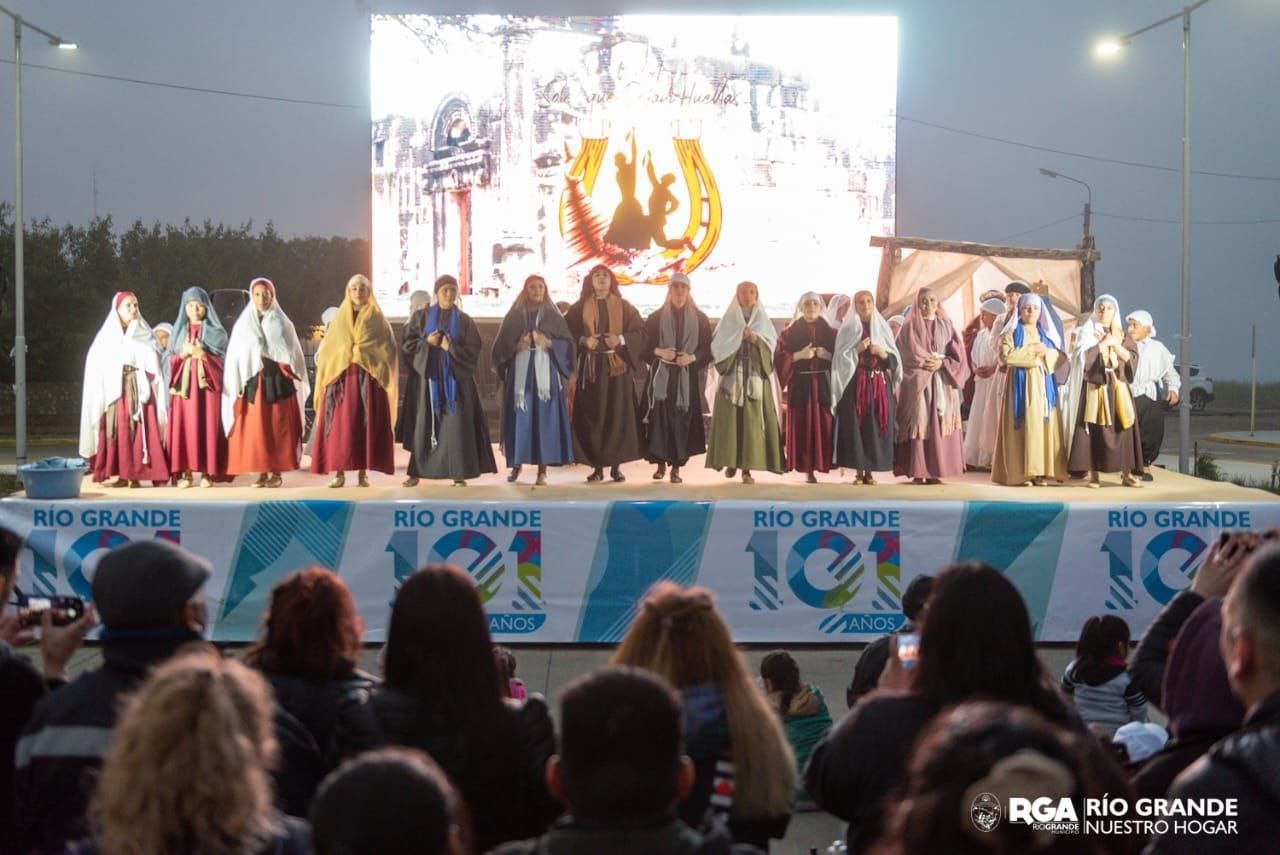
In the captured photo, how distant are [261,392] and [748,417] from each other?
3781 millimetres

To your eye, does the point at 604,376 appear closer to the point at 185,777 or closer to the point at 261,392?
the point at 261,392

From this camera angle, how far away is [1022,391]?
1116 centimetres

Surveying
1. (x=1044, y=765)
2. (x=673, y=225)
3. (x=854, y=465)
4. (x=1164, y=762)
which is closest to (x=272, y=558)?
(x=854, y=465)

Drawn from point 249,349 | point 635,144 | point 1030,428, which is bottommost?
point 1030,428

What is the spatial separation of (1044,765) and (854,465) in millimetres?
9351

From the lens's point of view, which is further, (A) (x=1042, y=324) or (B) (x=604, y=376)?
(A) (x=1042, y=324)

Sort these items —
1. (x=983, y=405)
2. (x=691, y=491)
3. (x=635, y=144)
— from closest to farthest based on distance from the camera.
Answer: (x=691, y=491)
(x=983, y=405)
(x=635, y=144)

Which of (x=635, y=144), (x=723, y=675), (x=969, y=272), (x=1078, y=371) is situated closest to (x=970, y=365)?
(x=1078, y=371)

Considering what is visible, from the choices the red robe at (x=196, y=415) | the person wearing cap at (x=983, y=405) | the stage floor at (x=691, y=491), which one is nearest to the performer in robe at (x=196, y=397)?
the red robe at (x=196, y=415)

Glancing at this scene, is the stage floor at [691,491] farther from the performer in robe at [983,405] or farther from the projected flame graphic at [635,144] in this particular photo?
the projected flame graphic at [635,144]

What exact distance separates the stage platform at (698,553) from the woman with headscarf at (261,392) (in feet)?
Answer: 6.72

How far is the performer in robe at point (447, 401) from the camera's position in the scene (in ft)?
34.1

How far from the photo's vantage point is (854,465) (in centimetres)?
1091

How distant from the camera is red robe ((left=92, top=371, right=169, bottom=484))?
10.9m
